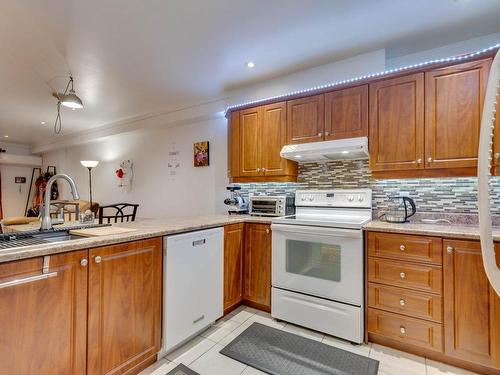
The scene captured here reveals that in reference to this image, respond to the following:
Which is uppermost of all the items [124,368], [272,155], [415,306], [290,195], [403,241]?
[272,155]

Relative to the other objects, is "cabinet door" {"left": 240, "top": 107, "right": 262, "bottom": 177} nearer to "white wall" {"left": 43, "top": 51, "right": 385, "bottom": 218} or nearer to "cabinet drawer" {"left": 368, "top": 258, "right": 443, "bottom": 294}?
"white wall" {"left": 43, "top": 51, "right": 385, "bottom": 218}

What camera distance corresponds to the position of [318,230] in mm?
2078

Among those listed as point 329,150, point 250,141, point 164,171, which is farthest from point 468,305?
point 164,171

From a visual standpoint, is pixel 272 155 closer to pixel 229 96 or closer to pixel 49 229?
pixel 229 96

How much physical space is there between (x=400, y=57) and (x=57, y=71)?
3.57 metres

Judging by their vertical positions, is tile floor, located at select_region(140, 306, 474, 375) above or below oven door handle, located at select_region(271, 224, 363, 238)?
below

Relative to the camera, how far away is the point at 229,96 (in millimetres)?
3332

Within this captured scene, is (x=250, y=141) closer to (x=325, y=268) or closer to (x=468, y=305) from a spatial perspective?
(x=325, y=268)

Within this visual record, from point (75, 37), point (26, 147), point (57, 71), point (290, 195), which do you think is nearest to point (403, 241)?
point (290, 195)

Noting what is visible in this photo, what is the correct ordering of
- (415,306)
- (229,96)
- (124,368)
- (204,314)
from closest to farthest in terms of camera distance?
(124,368)
(415,306)
(204,314)
(229,96)

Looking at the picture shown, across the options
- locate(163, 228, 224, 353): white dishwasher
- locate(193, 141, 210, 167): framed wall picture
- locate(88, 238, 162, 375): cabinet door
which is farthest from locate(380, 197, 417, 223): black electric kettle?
locate(193, 141, 210, 167): framed wall picture

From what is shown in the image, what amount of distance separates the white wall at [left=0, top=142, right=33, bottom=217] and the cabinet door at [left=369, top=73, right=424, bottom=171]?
341 inches

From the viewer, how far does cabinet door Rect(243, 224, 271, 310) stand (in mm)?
2428

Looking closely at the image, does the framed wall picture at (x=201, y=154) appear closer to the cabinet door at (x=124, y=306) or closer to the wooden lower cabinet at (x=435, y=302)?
the cabinet door at (x=124, y=306)
